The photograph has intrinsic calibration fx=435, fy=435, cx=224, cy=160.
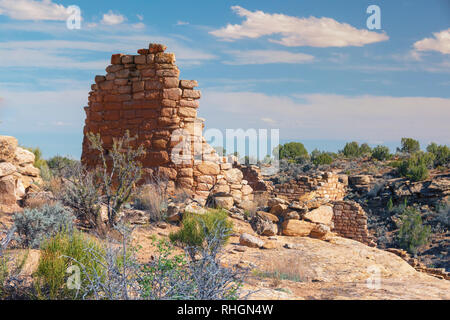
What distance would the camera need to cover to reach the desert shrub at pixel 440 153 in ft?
74.9

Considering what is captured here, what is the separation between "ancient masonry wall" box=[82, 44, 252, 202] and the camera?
10.4 metres

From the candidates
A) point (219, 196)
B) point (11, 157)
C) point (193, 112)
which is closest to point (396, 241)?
point (219, 196)

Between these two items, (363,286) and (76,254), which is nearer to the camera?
(76,254)

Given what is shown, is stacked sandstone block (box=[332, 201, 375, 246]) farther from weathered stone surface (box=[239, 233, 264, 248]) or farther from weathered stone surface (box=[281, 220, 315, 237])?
weathered stone surface (box=[239, 233, 264, 248])

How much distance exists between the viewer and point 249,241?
331 inches

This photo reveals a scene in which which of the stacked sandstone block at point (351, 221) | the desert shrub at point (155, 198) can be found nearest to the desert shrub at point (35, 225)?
the desert shrub at point (155, 198)

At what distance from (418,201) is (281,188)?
6485 millimetres

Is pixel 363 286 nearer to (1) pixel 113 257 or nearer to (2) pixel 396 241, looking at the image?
(1) pixel 113 257

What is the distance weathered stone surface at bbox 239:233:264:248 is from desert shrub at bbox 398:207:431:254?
8286mm

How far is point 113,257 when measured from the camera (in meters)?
4.23

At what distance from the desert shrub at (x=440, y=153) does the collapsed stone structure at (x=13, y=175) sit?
19516 millimetres

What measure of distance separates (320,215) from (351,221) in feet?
10.6

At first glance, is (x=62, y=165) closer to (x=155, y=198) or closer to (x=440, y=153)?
(x=155, y=198)

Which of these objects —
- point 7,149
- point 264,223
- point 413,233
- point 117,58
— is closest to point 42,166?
point 7,149
